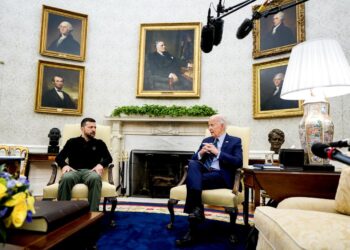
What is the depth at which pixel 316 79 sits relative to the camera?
198 cm

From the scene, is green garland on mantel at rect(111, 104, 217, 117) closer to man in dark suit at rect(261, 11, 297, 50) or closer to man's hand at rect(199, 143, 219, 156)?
man in dark suit at rect(261, 11, 297, 50)

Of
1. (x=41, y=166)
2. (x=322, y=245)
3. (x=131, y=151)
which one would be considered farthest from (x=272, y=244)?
(x=41, y=166)

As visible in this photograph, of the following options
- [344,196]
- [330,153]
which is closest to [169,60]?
[344,196]

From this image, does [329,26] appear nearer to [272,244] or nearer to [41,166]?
[272,244]

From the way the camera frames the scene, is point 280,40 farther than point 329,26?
Yes

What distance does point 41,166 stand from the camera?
4945 millimetres

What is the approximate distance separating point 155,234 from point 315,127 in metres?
1.73

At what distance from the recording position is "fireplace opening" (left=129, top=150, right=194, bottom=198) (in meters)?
5.04

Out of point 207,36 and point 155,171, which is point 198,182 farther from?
point 155,171

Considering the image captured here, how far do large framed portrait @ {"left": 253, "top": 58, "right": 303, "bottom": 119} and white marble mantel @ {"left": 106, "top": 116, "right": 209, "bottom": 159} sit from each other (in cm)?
106

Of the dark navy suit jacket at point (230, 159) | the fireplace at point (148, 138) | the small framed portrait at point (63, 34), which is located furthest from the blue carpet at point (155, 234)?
the small framed portrait at point (63, 34)

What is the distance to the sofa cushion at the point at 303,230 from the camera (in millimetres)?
981

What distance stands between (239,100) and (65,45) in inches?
141

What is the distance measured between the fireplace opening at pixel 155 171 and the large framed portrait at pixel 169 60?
1.17 metres
